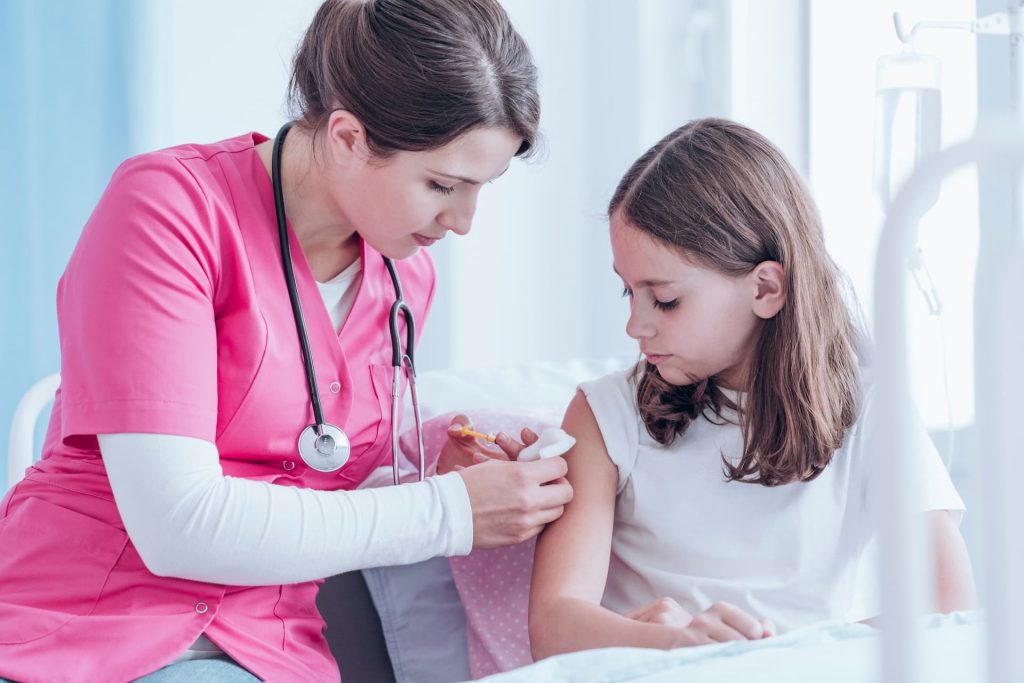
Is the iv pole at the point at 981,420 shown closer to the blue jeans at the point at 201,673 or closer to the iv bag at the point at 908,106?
the blue jeans at the point at 201,673

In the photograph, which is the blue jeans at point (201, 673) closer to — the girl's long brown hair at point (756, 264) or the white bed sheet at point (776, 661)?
the white bed sheet at point (776, 661)

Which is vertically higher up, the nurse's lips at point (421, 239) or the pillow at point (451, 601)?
the nurse's lips at point (421, 239)

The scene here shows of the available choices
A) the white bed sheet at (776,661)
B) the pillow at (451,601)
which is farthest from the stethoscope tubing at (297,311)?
the white bed sheet at (776,661)

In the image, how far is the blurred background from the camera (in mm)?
2289

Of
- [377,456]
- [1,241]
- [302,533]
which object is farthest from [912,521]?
[1,241]

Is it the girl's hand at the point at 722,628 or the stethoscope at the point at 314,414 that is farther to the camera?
the stethoscope at the point at 314,414

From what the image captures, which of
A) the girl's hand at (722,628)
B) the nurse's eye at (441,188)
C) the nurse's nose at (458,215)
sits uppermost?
the nurse's eye at (441,188)

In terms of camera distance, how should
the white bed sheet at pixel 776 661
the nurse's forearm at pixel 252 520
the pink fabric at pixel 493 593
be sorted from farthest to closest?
the pink fabric at pixel 493 593
the nurse's forearm at pixel 252 520
the white bed sheet at pixel 776 661

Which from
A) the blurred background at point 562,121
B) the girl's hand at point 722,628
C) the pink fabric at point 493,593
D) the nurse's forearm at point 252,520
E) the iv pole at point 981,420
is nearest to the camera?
the iv pole at point 981,420

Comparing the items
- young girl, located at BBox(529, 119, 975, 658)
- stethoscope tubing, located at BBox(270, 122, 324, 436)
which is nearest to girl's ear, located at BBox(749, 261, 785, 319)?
young girl, located at BBox(529, 119, 975, 658)

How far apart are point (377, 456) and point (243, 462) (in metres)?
0.23

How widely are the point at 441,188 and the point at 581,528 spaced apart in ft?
1.52

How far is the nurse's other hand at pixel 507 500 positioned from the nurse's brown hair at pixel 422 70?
0.40 metres

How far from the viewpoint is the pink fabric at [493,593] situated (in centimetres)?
151
